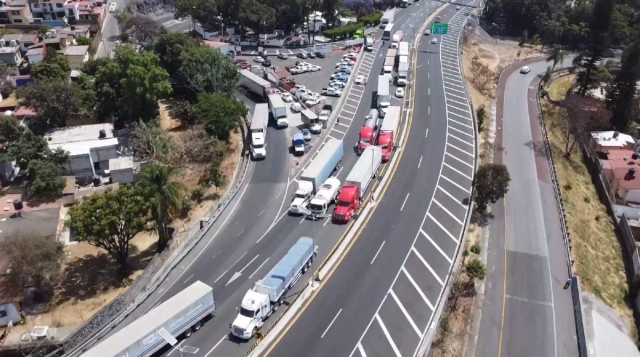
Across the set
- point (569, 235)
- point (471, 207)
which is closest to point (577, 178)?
point (569, 235)

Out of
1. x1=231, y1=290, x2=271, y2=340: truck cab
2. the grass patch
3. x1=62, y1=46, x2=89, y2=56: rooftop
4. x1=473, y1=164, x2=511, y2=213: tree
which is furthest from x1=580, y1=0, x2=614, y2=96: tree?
x1=62, y1=46, x2=89, y2=56: rooftop

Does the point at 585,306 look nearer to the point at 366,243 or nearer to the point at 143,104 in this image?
the point at 366,243

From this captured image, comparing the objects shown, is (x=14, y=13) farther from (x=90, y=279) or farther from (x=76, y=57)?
(x=90, y=279)

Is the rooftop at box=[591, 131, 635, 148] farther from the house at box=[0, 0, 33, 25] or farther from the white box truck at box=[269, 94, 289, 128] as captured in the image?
the house at box=[0, 0, 33, 25]

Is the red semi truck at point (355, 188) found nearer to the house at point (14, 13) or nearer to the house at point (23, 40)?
the house at point (23, 40)

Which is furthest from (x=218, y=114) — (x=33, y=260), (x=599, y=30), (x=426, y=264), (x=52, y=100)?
(x=599, y=30)

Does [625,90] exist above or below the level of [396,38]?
below
